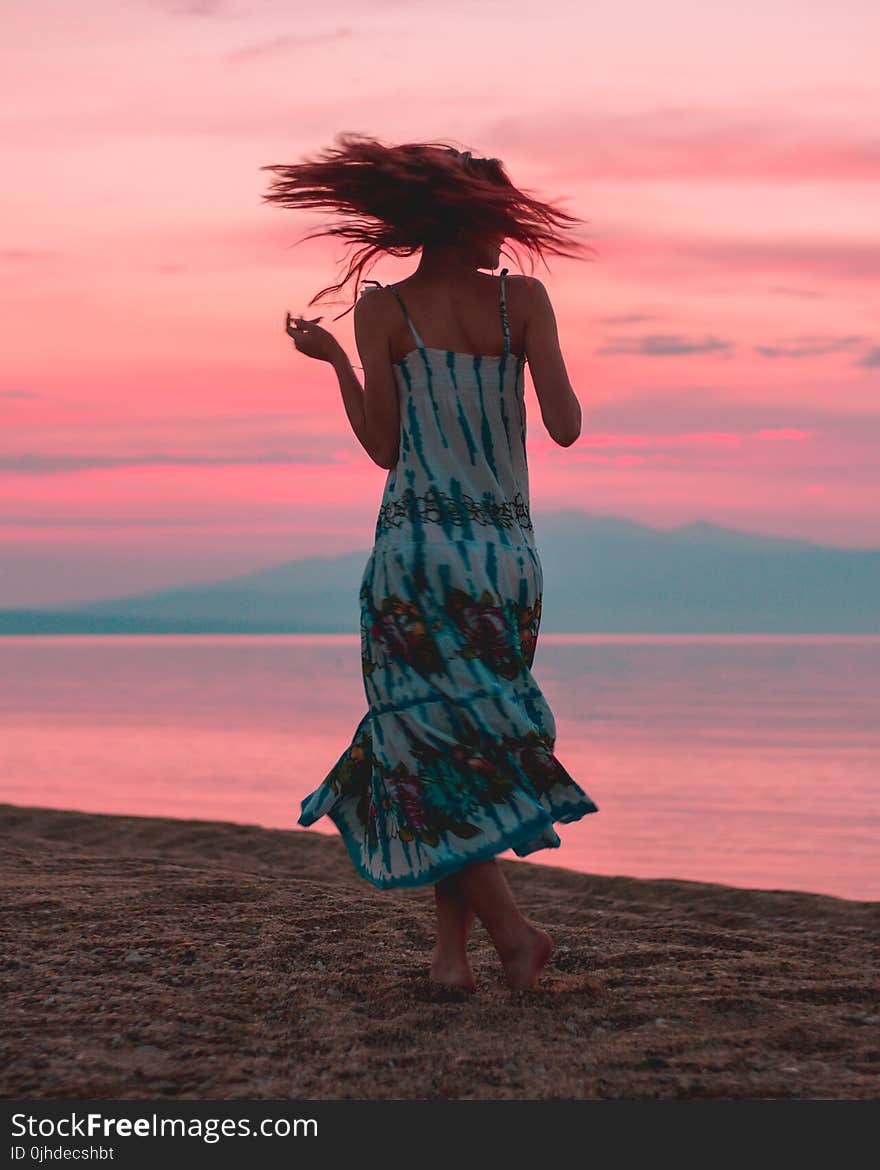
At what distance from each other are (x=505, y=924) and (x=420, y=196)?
2.15m

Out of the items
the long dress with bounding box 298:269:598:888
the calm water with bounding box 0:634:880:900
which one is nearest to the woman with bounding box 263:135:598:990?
the long dress with bounding box 298:269:598:888

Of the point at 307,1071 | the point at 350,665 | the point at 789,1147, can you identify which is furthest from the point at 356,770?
the point at 350,665

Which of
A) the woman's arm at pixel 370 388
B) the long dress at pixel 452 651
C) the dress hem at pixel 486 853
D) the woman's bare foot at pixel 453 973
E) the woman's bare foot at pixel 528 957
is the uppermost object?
the woman's arm at pixel 370 388

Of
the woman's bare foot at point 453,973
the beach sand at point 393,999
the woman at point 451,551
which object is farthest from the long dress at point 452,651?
the beach sand at point 393,999

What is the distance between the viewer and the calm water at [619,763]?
10.4 metres

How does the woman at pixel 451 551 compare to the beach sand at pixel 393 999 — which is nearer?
the beach sand at pixel 393 999

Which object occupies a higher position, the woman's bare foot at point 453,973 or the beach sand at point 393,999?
the woman's bare foot at point 453,973

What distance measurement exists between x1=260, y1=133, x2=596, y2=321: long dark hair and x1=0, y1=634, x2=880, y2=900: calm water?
12.1 ft

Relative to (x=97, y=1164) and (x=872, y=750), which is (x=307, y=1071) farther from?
(x=872, y=750)

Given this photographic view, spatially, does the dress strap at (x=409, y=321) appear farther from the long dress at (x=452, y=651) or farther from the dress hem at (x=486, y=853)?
the dress hem at (x=486, y=853)

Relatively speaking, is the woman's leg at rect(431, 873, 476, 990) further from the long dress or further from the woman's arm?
the woman's arm

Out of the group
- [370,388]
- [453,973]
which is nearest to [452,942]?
[453,973]

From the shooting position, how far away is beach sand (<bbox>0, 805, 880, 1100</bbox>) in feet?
11.5

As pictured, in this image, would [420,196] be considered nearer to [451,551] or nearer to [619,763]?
[451,551]
